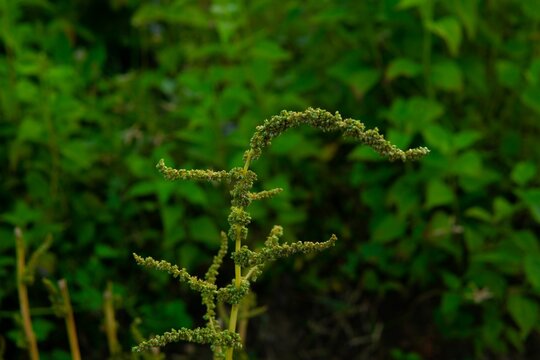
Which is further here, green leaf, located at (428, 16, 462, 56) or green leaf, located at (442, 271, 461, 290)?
green leaf, located at (442, 271, 461, 290)

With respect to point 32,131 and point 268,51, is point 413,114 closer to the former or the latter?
point 268,51

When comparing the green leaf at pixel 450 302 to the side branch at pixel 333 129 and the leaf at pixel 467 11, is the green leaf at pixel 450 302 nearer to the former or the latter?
the leaf at pixel 467 11

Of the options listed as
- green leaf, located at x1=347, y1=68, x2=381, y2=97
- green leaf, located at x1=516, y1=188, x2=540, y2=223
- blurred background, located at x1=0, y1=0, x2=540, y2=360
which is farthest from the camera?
green leaf, located at x1=347, y1=68, x2=381, y2=97

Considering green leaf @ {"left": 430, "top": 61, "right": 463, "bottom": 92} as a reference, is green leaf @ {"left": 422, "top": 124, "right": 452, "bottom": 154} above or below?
below

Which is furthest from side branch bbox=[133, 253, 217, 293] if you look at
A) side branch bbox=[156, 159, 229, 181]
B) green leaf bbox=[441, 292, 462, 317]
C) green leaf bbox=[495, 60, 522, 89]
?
green leaf bbox=[495, 60, 522, 89]

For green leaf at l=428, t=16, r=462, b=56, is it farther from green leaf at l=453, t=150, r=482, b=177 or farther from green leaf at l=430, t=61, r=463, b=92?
green leaf at l=453, t=150, r=482, b=177
